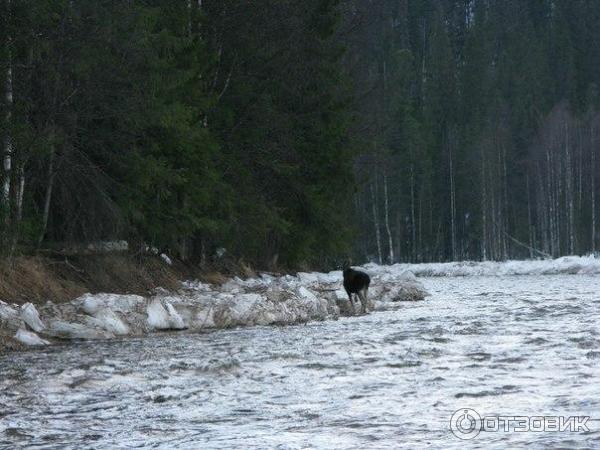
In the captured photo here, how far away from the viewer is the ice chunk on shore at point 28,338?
40.6 ft

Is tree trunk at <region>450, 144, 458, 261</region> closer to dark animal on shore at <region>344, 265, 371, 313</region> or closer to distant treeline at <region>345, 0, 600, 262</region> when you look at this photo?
distant treeline at <region>345, 0, 600, 262</region>

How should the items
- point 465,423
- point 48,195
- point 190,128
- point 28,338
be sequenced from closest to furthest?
1. point 465,423
2. point 28,338
3. point 48,195
4. point 190,128

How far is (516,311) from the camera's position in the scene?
16312 mm

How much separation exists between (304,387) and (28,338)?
5.61 meters

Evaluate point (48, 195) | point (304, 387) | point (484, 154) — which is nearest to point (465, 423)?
point (304, 387)

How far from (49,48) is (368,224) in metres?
54.0

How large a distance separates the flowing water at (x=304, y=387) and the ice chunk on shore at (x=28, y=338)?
0.51 meters

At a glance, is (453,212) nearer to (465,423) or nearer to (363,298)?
(363,298)

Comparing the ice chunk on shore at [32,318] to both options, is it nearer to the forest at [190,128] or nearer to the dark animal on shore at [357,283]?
the forest at [190,128]

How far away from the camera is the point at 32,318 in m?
13.5

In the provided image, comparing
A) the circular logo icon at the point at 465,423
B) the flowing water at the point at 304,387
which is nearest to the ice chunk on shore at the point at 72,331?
the flowing water at the point at 304,387

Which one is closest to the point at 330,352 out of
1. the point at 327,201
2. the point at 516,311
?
the point at 516,311

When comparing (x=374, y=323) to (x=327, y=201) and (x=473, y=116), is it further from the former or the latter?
(x=473, y=116)

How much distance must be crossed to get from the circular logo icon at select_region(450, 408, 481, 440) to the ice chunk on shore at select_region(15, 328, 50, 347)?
7.31 m
